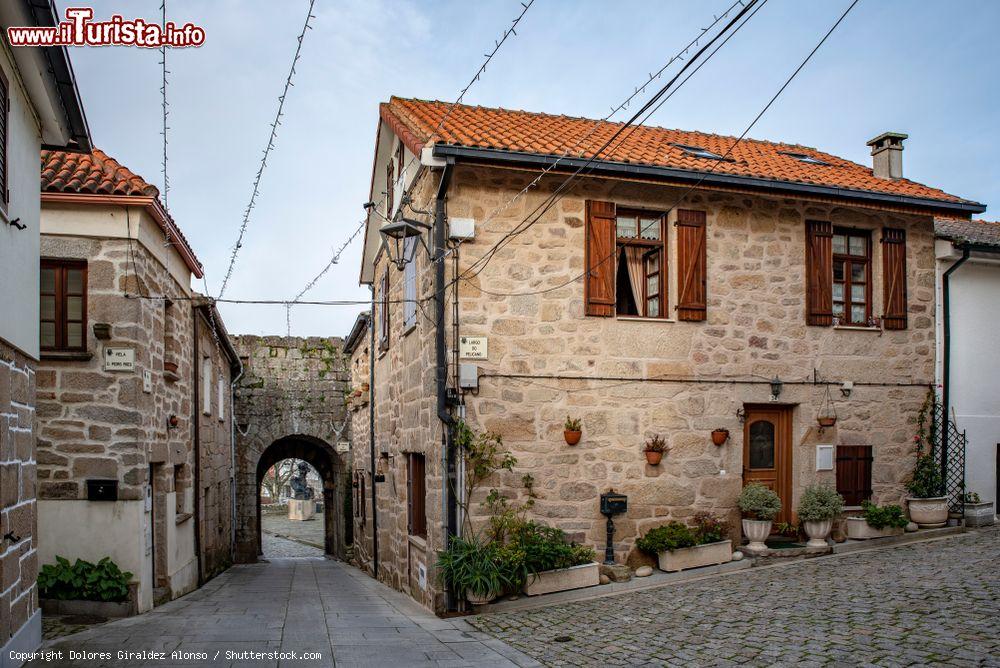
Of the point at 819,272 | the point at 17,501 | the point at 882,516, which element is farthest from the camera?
the point at 819,272

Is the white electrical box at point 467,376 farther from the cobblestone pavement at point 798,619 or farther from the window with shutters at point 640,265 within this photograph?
the cobblestone pavement at point 798,619

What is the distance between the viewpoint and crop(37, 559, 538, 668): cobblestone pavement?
247 inches

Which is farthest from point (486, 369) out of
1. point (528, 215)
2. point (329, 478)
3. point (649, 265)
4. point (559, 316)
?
point (329, 478)

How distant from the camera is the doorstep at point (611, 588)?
8320 millimetres

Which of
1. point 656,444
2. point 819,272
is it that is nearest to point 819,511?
point 656,444

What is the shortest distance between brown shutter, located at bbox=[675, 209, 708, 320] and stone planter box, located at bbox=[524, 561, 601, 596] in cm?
318

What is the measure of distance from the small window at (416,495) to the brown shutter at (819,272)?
5348mm

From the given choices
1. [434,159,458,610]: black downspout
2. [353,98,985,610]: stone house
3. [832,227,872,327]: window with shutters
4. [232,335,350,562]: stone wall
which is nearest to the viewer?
[434,159,458,610]: black downspout

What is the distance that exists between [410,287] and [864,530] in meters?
6.63

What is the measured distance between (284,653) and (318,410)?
45.1ft

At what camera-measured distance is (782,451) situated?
33.6 feet

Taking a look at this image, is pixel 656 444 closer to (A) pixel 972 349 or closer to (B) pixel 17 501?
(A) pixel 972 349

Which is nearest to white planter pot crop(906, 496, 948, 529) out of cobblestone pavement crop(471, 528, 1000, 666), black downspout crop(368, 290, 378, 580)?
cobblestone pavement crop(471, 528, 1000, 666)

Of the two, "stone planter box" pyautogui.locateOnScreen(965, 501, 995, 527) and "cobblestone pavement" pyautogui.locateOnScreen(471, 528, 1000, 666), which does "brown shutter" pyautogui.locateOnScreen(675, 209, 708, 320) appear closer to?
"cobblestone pavement" pyautogui.locateOnScreen(471, 528, 1000, 666)
